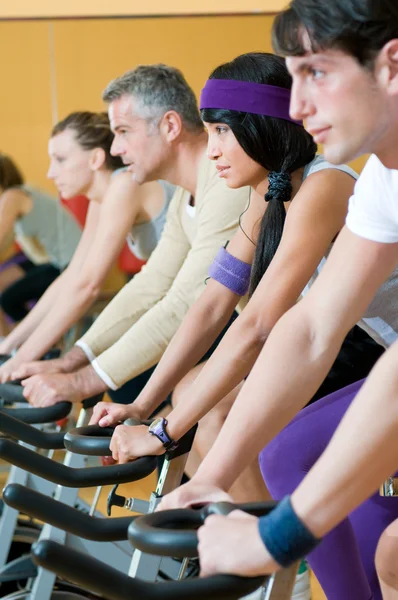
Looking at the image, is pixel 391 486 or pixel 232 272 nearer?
pixel 391 486

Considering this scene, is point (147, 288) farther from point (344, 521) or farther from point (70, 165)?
point (344, 521)

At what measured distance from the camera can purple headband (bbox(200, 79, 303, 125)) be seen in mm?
1929

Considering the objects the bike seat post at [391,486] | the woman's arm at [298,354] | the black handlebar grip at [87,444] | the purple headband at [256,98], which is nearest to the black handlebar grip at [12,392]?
the black handlebar grip at [87,444]

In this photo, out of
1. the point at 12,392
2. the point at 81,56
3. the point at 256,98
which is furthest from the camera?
the point at 81,56

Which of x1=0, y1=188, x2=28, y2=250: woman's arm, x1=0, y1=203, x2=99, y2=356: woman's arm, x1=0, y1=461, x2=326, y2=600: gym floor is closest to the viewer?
x1=0, y1=203, x2=99, y2=356: woman's arm

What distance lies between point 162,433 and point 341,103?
2.37 feet

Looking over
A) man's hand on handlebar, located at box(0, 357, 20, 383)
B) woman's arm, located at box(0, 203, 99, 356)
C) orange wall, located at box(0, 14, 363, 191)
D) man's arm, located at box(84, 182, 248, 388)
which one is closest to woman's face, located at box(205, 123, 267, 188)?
man's arm, located at box(84, 182, 248, 388)

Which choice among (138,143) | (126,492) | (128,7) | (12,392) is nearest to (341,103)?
(12,392)

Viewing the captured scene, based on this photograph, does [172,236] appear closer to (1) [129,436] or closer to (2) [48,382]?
(2) [48,382]

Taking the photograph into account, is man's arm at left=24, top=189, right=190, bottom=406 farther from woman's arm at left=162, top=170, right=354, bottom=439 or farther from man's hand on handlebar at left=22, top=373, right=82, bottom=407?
woman's arm at left=162, top=170, right=354, bottom=439

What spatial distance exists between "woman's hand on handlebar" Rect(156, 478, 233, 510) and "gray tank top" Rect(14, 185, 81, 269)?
4.37 meters

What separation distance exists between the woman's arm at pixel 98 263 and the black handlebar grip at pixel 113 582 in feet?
6.85

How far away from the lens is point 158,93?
278 cm

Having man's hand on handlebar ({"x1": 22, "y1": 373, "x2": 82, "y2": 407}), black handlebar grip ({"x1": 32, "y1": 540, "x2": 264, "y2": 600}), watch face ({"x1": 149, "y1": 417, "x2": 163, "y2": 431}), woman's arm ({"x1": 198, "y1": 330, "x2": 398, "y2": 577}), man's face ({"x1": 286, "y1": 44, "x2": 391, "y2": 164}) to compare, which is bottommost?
man's hand on handlebar ({"x1": 22, "y1": 373, "x2": 82, "y2": 407})
